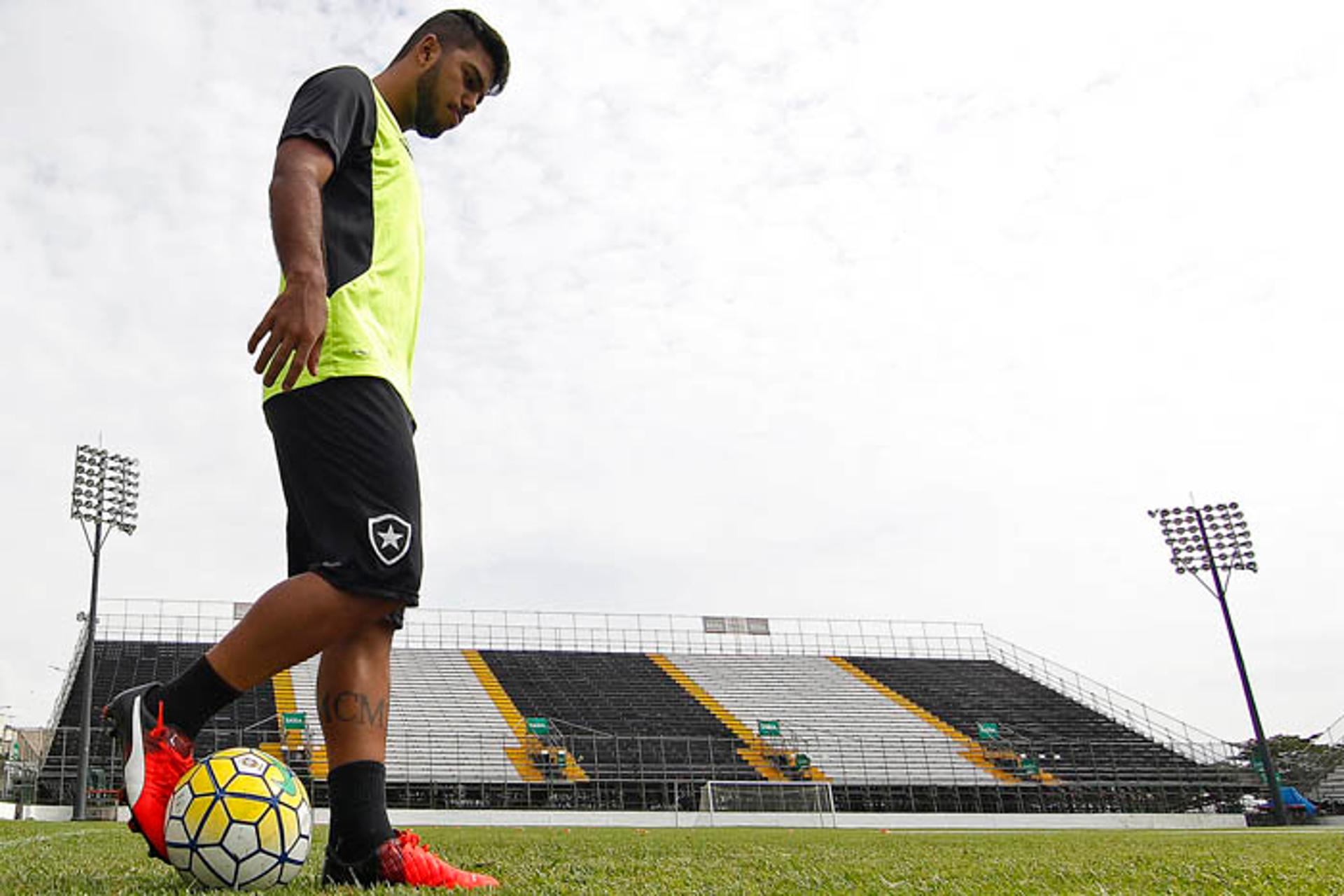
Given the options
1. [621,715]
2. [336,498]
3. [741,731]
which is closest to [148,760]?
[336,498]

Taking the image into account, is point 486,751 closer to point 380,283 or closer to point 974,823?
point 974,823

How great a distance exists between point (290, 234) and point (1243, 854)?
15.7 ft

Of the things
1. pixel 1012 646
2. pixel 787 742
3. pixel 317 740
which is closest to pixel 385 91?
pixel 317 740

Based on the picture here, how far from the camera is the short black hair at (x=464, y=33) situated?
2926 mm

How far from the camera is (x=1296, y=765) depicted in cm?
2514

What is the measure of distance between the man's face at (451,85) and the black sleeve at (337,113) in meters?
0.20

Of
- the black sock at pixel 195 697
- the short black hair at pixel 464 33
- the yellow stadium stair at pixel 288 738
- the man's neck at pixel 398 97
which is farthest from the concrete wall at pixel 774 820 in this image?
the short black hair at pixel 464 33

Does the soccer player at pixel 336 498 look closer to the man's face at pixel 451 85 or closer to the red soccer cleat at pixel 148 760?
the red soccer cleat at pixel 148 760

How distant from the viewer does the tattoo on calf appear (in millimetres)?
2570

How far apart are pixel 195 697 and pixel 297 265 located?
1.07m

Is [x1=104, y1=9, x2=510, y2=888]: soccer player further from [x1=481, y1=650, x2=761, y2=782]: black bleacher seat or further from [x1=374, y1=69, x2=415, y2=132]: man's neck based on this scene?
[x1=481, y1=650, x2=761, y2=782]: black bleacher seat

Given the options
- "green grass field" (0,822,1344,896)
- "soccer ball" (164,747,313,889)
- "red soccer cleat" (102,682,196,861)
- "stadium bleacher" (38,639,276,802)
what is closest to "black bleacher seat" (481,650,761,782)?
"stadium bleacher" (38,639,276,802)

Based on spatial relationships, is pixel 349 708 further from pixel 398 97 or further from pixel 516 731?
Result: pixel 516 731

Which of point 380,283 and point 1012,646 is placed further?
point 1012,646
